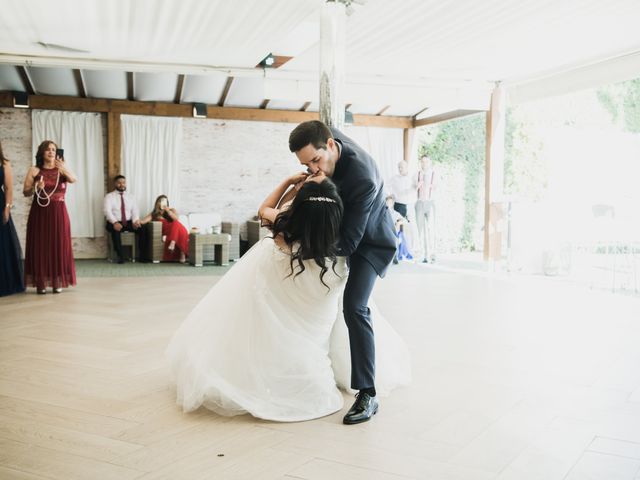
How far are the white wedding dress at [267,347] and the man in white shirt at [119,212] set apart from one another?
7.45 m

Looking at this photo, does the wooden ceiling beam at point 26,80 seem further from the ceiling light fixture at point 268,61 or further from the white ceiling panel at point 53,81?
the ceiling light fixture at point 268,61

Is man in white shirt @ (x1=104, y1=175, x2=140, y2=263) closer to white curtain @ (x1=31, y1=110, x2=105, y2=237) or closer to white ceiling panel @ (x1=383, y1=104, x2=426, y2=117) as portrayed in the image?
white curtain @ (x1=31, y1=110, x2=105, y2=237)

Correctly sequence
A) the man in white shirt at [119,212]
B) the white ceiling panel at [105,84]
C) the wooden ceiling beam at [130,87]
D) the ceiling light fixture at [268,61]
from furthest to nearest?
the man in white shirt at [119,212], the wooden ceiling beam at [130,87], the white ceiling panel at [105,84], the ceiling light fixture at [268,61]

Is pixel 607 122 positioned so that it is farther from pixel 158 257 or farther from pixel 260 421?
pixel 260 421

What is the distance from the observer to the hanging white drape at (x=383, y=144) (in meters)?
12.5

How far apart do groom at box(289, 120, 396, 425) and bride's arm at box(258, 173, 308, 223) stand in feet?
0.65

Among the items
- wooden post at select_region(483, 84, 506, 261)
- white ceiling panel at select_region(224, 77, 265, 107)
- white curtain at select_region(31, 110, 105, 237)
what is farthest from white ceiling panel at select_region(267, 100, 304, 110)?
wooden post at select_region(483, 84, 506, 261)

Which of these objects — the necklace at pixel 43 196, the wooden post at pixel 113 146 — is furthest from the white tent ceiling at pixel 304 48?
the necklace at pixel 43 196

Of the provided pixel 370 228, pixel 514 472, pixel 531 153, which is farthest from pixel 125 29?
pixel 531 153

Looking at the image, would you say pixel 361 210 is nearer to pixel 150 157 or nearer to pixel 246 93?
A: pixel 246 93

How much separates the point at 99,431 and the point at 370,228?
5.11 ft

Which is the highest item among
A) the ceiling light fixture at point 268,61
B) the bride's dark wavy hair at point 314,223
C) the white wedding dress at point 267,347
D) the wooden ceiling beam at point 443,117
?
the ceiling light fixture at point 268,61

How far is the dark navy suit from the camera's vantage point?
280 centimetres

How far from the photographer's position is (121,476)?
224 centimetres
